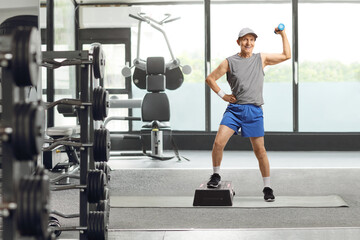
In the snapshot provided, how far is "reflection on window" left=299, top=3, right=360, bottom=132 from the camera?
8.31 m

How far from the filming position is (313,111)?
8.41 metres

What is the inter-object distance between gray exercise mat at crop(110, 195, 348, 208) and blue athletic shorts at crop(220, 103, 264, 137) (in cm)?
57

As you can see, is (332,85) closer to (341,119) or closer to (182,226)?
(341,119)

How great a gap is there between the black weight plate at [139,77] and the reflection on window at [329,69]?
2.43 meters

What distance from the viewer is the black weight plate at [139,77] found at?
→ 25.2ft

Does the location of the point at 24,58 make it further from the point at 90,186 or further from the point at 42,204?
the point at 90,186

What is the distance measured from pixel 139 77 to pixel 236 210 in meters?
3.78

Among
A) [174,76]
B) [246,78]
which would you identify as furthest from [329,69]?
[246,78]

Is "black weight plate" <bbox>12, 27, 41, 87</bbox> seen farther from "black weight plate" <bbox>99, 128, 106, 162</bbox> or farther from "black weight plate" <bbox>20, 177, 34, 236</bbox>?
"black weight plate" <bbox>99, 128, 106, 162</bbox>

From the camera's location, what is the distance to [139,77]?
7695 millimetres

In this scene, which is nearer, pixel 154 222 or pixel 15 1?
pixel 154 222

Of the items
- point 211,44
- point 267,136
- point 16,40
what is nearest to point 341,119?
point 267,136

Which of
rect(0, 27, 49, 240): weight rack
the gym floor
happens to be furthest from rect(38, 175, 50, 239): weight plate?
the gym floor

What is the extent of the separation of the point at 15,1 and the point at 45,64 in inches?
124
